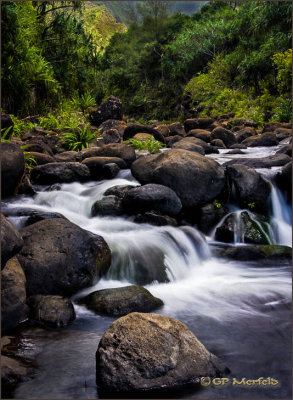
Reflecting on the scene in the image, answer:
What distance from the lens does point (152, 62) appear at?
38594 mm

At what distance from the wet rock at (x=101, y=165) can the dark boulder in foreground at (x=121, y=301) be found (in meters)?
4.69

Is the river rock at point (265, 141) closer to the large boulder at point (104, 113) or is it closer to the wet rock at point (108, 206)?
the large boulder at point (104, 113)

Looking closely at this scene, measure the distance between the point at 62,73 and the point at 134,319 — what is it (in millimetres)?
16853

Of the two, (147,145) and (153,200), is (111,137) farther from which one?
(153,200)

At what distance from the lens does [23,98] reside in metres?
13.7

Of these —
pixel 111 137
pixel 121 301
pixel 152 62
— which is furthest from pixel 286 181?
pixel 152 62

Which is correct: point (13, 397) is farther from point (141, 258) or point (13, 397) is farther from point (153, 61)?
point (153, 61)

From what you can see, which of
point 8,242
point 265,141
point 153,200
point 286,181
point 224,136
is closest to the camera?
point 8,242

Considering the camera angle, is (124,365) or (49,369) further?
(49,369)

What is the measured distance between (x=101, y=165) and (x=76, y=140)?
4.06 meters

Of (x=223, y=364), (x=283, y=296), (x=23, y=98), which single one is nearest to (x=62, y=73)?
(x=23, y=98)

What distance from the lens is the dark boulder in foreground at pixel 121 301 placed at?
403 centimetres

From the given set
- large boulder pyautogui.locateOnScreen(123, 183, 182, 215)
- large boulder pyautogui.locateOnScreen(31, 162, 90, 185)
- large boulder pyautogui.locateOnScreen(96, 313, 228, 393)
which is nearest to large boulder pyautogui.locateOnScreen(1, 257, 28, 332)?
large boulder pyautogui.locateOnScreen(96, 313, 228, 393)

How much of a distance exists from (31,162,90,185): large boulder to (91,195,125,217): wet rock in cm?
154
